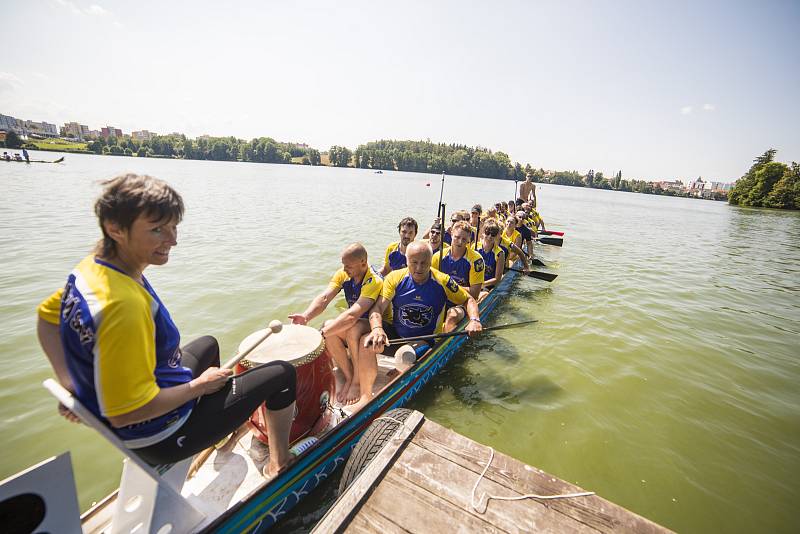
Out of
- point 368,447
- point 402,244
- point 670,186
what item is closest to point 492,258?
point 402,244

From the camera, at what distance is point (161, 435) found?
1.94m

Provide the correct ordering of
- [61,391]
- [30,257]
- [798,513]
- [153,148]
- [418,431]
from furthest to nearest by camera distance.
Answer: [153,148] < [30,257] < [798,513] < [418,431] < [61,391]

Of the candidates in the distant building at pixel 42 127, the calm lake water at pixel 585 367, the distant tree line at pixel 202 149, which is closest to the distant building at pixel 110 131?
the distant building at pixel 42 127

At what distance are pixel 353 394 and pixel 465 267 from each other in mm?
3297

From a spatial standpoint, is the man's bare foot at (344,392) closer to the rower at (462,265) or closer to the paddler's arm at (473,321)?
the paddler's arm at (473,321)

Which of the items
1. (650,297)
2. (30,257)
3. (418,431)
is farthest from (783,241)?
(30,257)

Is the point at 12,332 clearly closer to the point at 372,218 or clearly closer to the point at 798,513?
the point at 798,513

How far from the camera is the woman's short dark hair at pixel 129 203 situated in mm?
1665

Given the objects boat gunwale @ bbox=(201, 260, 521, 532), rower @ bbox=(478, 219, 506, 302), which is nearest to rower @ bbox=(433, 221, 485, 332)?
boat gunwale @ bbox=(201, 260, 521, 532)

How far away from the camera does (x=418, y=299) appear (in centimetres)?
482

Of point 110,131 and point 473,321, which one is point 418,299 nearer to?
point 473,321

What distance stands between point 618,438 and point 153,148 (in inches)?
5343

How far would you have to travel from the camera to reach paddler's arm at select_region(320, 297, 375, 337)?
14.4 feet

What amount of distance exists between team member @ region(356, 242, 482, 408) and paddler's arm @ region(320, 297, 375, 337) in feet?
0.50
